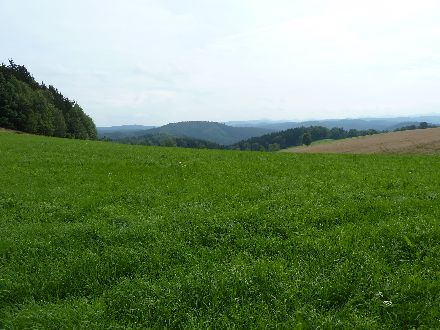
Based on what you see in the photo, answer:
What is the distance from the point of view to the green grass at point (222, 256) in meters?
6.74

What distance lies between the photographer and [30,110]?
76250 millimetres

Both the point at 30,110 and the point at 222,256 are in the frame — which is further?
the point at 30,110

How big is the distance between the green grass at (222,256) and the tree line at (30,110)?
6616cm

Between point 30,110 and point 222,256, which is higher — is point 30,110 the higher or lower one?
the higher one

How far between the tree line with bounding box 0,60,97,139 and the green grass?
66.2 m

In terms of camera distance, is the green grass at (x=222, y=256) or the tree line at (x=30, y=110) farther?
the tree line at (x=30, y=110)

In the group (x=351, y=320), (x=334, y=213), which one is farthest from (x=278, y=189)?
(x=351, y=320)

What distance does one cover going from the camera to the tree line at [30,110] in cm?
7275

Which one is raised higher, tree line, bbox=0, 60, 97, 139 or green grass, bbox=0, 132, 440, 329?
tree line, bbox=0, 60, 97, 139

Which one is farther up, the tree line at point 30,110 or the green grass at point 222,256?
A: the tree line at point 30,110

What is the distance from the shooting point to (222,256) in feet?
28.8

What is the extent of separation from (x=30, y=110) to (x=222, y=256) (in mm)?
78010

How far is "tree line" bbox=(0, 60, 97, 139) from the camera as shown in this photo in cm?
7275

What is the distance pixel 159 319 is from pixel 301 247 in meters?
3.74
